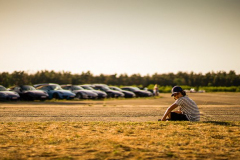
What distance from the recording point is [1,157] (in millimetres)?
3680

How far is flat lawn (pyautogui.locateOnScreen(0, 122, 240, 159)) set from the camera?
12.6ft

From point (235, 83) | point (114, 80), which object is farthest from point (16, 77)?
point (235, 83)

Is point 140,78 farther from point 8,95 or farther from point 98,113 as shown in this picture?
point 98,113

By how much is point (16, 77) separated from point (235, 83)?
64472 mm

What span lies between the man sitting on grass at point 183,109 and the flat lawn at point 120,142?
790mm

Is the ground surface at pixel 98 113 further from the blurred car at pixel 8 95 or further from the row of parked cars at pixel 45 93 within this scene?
the row of parked cars at pixel 45 93

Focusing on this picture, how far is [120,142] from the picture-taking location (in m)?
4.59

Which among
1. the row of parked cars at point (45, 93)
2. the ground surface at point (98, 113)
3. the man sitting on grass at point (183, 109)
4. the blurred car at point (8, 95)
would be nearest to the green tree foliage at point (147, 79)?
the row of parked cars at point (45, 93)

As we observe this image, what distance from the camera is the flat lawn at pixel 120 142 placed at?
3.83 metres

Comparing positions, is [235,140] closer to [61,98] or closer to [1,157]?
[1,157]

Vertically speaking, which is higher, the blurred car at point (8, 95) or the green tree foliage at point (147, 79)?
the green tree foliage at point (147, 79)

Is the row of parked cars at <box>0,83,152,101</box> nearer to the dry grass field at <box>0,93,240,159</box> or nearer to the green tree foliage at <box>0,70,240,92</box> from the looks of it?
the dry grass field at <box>0,93,240,159</box>

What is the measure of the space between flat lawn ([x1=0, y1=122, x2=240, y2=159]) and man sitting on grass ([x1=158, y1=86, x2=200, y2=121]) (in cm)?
79

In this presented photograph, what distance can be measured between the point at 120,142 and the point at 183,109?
10.3ft
